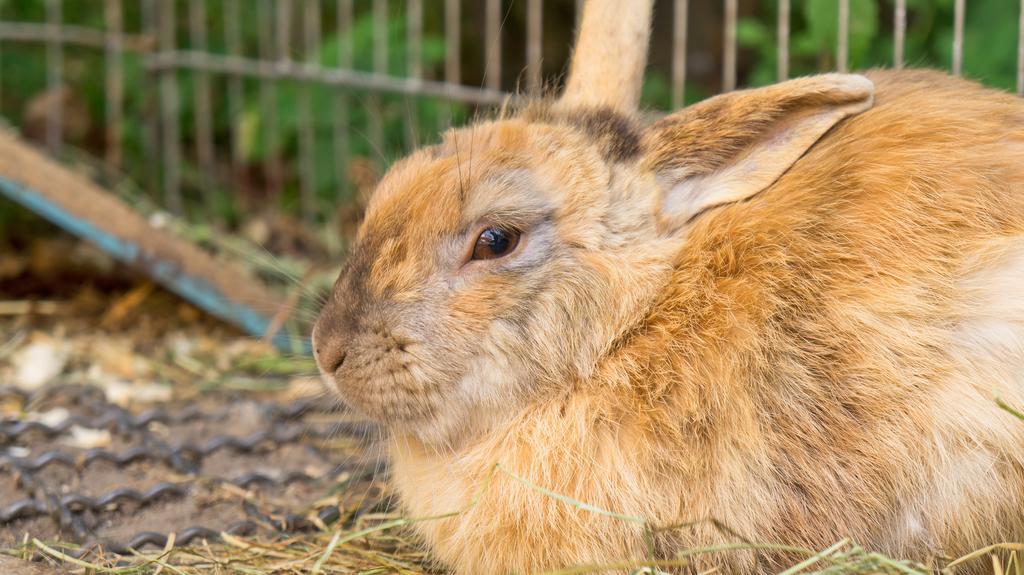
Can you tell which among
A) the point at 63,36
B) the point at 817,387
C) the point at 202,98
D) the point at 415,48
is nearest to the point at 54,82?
the point at 63,36

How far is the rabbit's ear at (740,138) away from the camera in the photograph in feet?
7.23

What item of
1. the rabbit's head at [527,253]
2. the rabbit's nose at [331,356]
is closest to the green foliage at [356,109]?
the rabbit's head at [527,253]

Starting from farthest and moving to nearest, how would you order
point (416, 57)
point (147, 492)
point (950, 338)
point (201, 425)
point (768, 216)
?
point (416, 57)
point (201, 425)
point (147, 492)
point (768, 216)
point (950, 338)

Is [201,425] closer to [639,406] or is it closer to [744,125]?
[639,406]

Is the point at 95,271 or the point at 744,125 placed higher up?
the point at 744,125

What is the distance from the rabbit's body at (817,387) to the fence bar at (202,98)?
365 cm

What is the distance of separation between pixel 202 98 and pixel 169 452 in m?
2.90

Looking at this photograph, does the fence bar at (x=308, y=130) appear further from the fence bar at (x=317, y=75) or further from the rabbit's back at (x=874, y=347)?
the rabbit's back at (x=874, y=347)

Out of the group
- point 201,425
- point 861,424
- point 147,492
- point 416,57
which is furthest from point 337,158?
point 861,424

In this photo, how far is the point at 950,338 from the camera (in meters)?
2.01

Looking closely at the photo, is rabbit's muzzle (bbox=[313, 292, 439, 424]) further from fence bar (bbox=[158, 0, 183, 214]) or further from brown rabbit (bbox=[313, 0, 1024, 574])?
fence bar (bbox=[158, 0, 183, 214])

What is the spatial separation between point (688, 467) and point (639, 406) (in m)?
0.15

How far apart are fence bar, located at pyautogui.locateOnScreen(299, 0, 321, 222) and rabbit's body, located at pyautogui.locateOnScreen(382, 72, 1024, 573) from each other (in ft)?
10.2

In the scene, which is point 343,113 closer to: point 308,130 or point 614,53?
point 308,130
